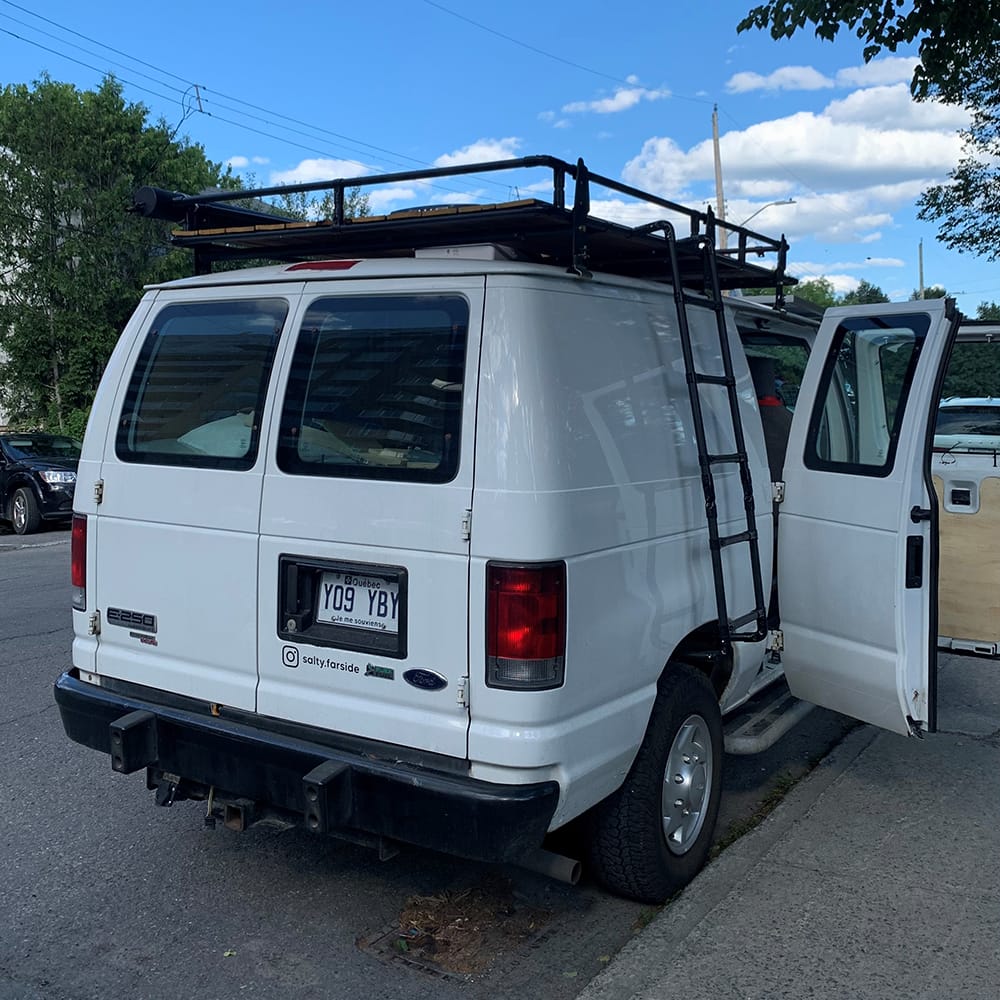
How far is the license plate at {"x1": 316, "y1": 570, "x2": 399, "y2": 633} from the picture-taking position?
316 cm

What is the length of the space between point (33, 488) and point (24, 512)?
0.38 meters

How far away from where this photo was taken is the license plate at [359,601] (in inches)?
124

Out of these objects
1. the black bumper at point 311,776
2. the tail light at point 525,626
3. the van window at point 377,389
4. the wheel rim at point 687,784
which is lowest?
the wheel rim at point 687,784

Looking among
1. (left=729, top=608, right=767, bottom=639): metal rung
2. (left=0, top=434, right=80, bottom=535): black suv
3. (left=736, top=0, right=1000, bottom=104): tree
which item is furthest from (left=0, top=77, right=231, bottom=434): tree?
(left=729, top=608, right=767, bottom=639): metal rung

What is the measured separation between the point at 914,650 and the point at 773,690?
1542 mm

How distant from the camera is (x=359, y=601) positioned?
127 inches

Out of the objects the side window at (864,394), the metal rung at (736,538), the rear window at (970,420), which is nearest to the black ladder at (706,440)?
the metal rung at (736,538)

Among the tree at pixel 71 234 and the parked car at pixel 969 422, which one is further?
the tree at pixel 71 234

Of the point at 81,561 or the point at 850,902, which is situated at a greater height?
the point at 81,561

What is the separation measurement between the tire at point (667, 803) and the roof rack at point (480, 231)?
155cm

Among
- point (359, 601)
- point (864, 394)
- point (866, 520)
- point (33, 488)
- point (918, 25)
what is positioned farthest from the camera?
point (33, 488)

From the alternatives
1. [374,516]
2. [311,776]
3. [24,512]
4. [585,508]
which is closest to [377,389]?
[374,516]

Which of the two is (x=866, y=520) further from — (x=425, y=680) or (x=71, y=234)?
(x=71, y=234)

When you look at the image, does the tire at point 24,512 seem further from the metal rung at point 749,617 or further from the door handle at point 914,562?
the door handle at point 914,562
